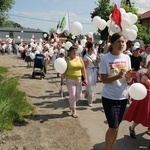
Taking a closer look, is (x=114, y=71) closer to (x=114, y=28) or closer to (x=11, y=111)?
(x=114, y=28)

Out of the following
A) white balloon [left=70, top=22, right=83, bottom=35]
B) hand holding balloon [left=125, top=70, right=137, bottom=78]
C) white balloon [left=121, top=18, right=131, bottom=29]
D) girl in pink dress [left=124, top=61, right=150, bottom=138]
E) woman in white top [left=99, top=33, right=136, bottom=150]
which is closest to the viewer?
hand holding balloon [left=125, top=70, right=137, bottom=78]

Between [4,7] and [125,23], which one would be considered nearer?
[125,23]

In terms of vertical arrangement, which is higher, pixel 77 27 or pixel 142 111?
pixel 77 27

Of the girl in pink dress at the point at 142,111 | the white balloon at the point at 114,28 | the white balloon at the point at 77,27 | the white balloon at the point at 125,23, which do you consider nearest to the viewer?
the girl in pink dress at the point at 142,111

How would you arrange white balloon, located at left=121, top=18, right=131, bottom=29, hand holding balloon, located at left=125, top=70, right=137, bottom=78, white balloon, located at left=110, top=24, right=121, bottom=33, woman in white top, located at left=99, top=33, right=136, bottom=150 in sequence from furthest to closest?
white balloon, located at left=121, top=18, right=131, bottom=29, white balloon, located at left=110, top=24, right=121, bottom=33, woman in white top, located at left=99, top=33, right=136, bottom=150, hand holding balloon, located at left=125, top=70, right=137, bottom=78

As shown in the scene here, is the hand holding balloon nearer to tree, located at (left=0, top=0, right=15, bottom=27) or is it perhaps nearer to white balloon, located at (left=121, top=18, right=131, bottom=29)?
white balloon, located at (left=121, top=18, right=131, bottom=29)

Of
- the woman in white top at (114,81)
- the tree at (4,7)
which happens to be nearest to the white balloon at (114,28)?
the woman in white top at (114,81)

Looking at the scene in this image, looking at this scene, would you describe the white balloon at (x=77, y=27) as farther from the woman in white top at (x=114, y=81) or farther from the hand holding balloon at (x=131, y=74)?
the hand holding balloon at (x=131, y=74)

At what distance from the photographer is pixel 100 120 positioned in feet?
21.2

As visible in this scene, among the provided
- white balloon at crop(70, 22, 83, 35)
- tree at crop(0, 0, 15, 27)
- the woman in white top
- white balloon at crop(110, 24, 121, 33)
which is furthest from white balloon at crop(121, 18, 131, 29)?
tree at crop(0, 0, 15, 27)

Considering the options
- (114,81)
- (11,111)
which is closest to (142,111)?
(114,81)

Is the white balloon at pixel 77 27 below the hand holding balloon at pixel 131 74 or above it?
above

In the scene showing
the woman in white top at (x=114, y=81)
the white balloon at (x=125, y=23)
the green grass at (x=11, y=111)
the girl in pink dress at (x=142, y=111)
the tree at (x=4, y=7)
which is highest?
the tree at (x=4, y=7)

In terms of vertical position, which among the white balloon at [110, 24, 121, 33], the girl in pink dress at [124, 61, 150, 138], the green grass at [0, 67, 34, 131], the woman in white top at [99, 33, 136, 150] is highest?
the white balloon at [110, 24, 121, 33]
